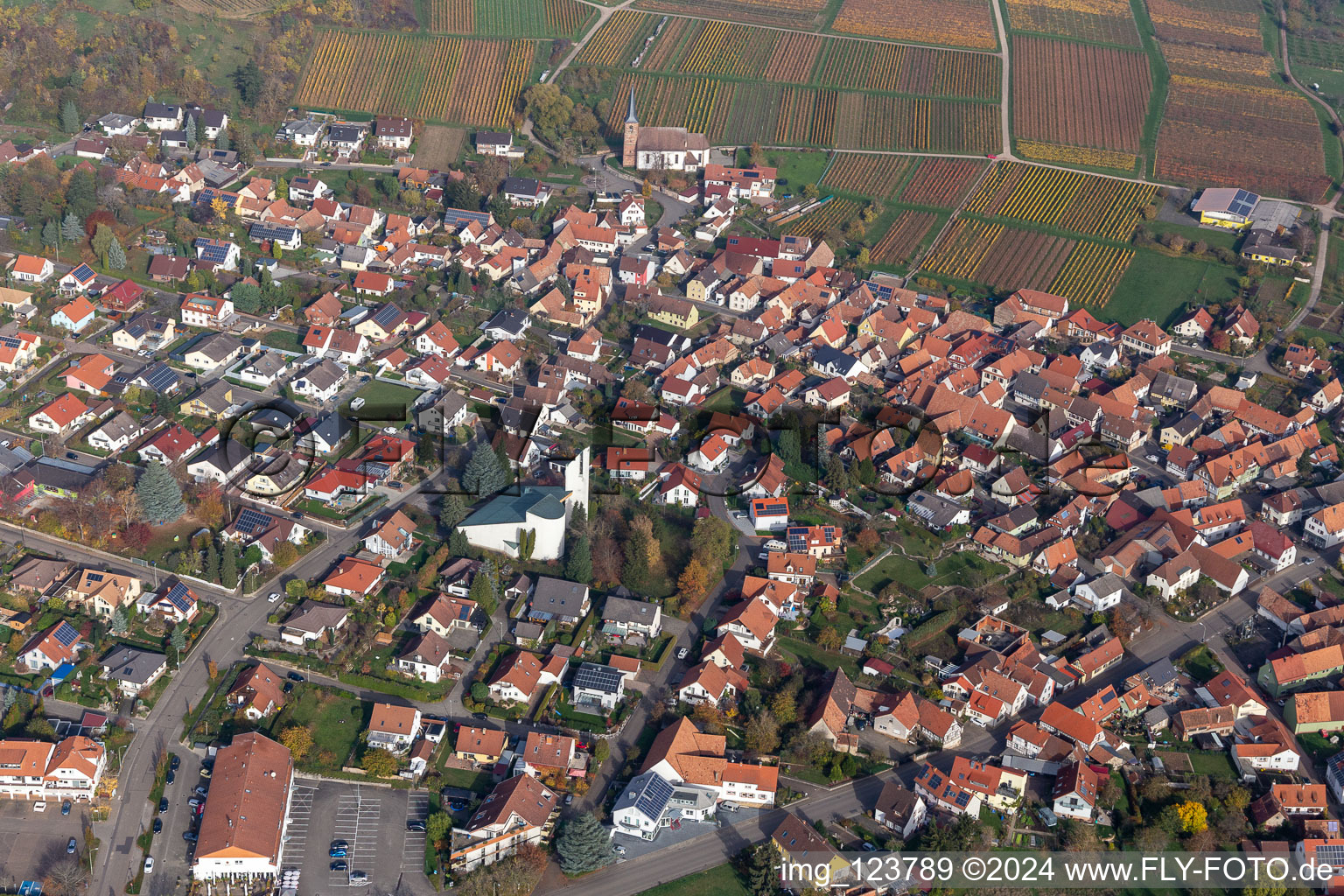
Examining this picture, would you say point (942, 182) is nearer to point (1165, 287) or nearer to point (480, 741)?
point (1165, 287)

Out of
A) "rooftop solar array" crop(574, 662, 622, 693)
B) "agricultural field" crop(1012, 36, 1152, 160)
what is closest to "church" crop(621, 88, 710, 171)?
"agricultural field" crop(1012, 36, 1152, 160)

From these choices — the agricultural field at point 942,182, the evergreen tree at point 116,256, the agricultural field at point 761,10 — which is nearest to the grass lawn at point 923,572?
the agricultural field at point 942,182

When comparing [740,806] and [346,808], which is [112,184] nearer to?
[346,808]

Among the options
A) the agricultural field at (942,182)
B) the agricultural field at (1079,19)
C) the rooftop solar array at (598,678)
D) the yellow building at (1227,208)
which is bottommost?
the rooftop solar array at (598,678)

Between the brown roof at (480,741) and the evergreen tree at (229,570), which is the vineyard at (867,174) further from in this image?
the brown roof at (480,741)

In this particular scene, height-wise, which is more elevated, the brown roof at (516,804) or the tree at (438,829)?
the brown roof at (516,804)

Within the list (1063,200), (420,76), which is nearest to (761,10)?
(420,76)

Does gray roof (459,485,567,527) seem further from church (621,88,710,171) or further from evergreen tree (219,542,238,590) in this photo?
church (621,88,710,171)
